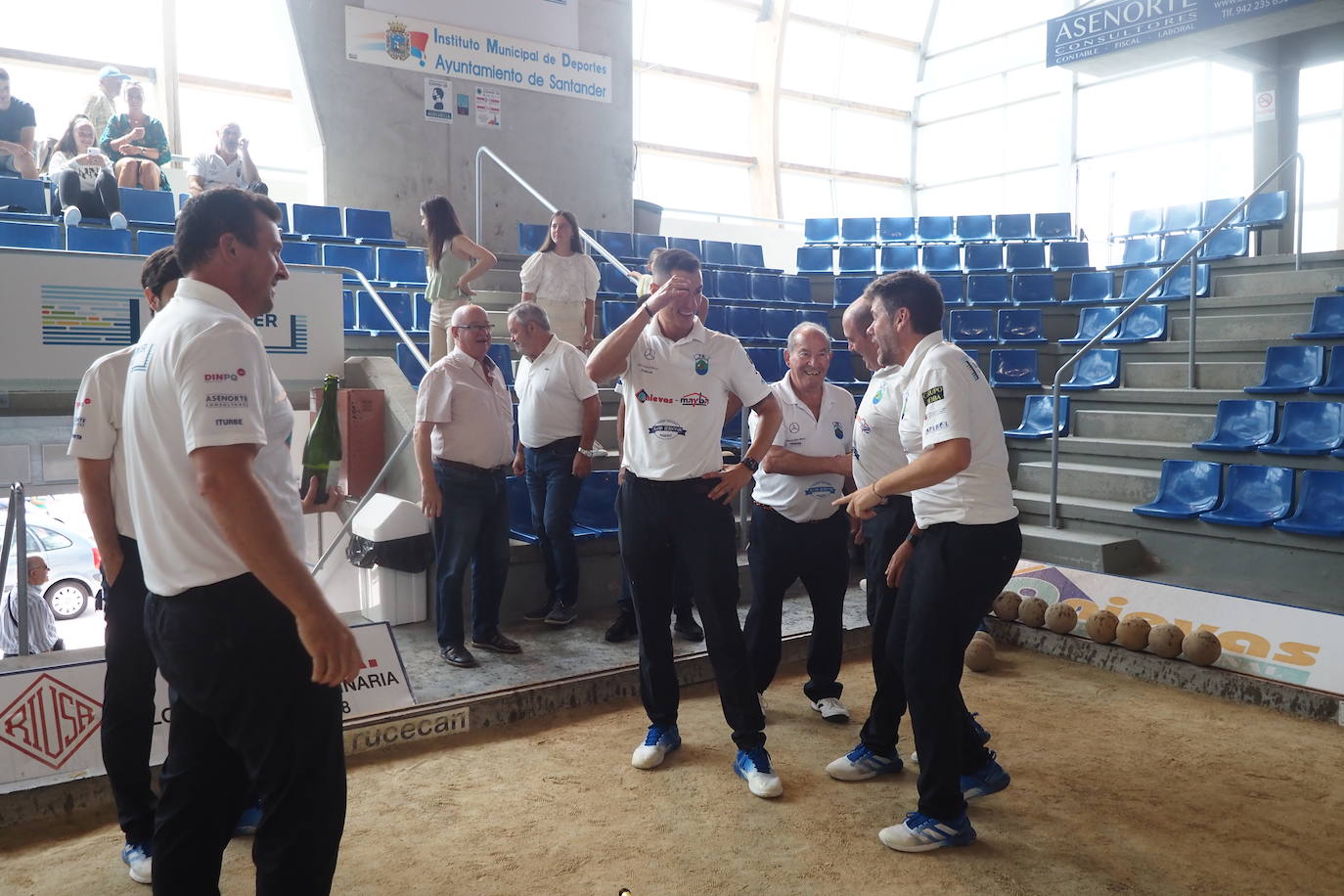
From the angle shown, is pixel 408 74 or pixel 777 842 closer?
pixel 777 842

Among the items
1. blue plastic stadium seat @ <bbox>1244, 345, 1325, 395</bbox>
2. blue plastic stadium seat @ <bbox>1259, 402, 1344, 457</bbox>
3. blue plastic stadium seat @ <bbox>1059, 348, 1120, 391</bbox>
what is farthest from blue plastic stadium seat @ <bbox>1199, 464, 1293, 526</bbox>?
blue plastic stadium seat @ <bbox>1059, 348, 1120, 391</bbox>

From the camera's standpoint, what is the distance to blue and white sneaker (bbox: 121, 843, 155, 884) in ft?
9.32

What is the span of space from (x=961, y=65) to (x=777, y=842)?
17.0 meters

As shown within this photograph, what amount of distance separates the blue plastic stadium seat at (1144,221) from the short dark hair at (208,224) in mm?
10611

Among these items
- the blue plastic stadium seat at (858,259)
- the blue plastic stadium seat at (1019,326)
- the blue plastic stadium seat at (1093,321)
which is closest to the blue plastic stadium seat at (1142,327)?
the blue plastic stadium seat at (1093,321)

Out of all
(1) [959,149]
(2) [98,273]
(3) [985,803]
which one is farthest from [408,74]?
(1) [959,149]

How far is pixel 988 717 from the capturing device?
438 cm

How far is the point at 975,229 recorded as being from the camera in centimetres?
1138

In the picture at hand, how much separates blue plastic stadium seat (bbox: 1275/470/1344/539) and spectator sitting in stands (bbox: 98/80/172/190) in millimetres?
8980

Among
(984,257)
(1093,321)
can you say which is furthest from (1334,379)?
(984,257)

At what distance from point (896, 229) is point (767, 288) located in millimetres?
2477

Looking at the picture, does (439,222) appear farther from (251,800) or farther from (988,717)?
(988,717)

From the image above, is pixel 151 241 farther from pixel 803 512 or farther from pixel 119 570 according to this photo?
pixel 803 512

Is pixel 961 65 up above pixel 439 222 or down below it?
above
